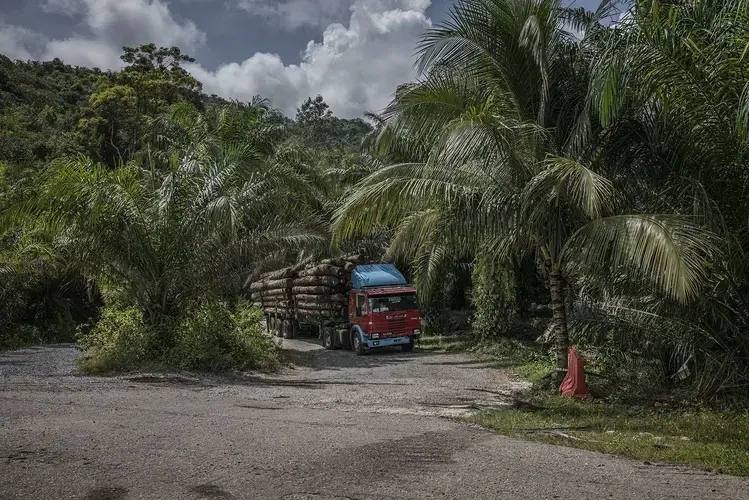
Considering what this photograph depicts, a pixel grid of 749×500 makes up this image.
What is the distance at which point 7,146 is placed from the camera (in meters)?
39.3

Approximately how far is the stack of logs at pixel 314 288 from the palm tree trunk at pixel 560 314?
456 inches

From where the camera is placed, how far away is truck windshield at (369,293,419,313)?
2036 centimetres

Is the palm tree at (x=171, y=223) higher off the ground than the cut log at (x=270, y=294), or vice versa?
the palm tree at (x=171, y=223)

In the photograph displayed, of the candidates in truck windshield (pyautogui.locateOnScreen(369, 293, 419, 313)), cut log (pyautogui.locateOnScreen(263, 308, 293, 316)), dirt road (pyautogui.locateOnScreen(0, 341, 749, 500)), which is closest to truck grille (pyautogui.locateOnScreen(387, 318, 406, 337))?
truck windshield (pyautogui.locateOnScreen(369, 293, 419, 313))

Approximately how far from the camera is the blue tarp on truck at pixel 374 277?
846 inches

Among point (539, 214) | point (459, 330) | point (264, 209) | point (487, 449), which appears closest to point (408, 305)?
point (459, 330)

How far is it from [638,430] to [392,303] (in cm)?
1210

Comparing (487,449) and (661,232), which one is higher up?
(661,232)

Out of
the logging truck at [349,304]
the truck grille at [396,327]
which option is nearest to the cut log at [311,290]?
the logging truck at [349,304]

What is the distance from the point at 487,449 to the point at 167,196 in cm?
1097

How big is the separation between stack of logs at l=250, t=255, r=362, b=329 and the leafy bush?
6025 millimetres

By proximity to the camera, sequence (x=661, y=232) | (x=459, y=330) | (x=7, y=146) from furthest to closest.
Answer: (x=7, y=146) < (x=459, y=330) < (x=661, y=232)

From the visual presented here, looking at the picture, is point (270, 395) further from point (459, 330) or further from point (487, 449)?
point (459, 330)

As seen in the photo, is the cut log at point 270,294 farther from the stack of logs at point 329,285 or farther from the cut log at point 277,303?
the stack of logs at point 329,285
